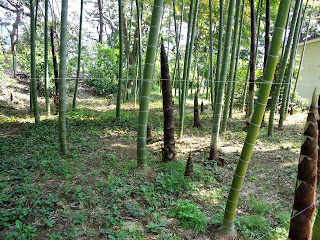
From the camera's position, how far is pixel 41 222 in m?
2.32

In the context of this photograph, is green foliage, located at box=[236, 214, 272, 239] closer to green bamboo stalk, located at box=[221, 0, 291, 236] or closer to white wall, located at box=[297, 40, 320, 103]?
green bamboo stalk, located at box=[221, 0, 291, 236]

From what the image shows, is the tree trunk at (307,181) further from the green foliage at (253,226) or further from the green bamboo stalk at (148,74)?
the green bamboo stalk at (148,74)

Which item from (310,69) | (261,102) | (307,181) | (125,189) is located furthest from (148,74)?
(310,69)

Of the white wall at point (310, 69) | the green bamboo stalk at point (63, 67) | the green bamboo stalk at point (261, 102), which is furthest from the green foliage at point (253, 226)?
the white wall at point (310, 69)

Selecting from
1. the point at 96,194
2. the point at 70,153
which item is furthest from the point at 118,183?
the point at 70,153

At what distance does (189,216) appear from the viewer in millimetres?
2654

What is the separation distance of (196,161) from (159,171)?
0.93m

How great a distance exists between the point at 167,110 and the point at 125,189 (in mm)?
1514

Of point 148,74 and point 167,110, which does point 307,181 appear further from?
point 167,110

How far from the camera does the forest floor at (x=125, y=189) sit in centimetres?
241

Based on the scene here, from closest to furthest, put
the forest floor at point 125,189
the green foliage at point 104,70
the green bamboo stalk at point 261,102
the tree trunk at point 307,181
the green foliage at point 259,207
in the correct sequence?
1. the tree trunk at point 307,181
2. the green bamboo stalk at point 261,102
3. the forest floor at point 125,189
4. the green foliage at point 259,207
5. the green foliage at point 104,70

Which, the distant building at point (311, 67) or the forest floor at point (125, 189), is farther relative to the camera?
the distant building at point (311, 67)

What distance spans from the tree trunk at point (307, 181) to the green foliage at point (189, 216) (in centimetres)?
136

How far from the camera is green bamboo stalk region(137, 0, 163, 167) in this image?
316 cm
